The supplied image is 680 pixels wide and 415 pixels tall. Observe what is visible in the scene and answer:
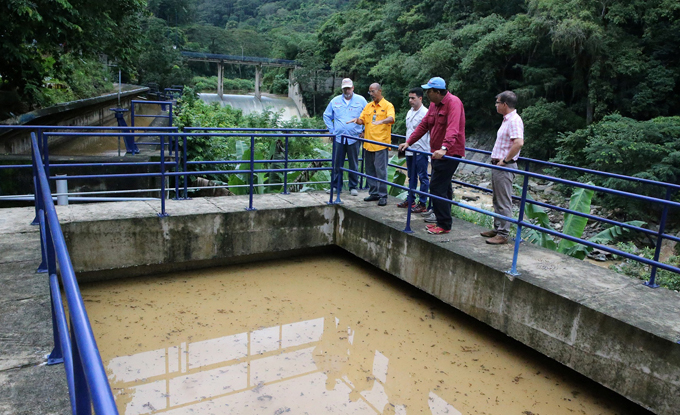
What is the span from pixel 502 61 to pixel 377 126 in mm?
25529

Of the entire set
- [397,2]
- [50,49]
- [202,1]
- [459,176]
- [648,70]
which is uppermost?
[202,1]

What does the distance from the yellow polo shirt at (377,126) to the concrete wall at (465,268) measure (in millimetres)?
917

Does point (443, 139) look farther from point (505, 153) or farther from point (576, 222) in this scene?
point (576, 222)

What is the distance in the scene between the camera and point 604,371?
386 cm

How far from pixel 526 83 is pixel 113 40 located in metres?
23.4

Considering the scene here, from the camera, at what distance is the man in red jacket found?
5.33 metres

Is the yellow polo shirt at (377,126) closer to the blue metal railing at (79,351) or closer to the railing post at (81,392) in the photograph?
the blue metal railing at (79,351)

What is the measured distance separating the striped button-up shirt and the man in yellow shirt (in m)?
1.72

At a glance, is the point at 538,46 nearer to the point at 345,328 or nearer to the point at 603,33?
the point at 603,33

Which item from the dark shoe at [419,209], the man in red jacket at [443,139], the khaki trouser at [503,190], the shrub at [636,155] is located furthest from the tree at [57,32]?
the shrub at [636,155]

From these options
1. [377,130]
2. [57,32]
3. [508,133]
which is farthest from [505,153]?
[57,32]

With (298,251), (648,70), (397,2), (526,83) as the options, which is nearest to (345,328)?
(298,251)

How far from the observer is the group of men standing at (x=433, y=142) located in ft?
17.2

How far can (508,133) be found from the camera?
514 centimetres
